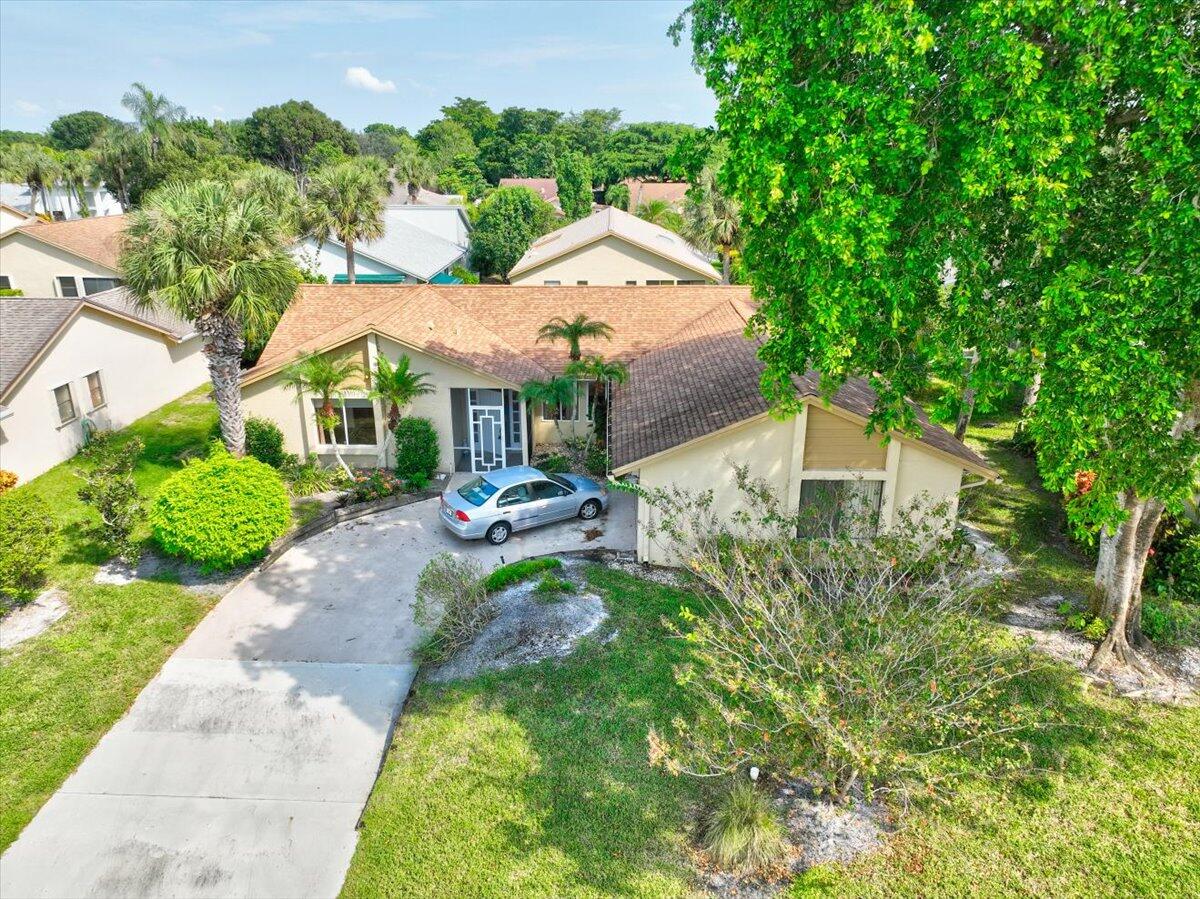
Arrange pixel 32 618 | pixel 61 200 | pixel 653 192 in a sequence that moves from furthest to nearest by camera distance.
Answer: pixel 61 200
pixel 653 192
pixel 32 618

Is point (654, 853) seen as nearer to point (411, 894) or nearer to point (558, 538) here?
point (411, 894)

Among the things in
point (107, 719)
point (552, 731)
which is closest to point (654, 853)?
point (552, 731)

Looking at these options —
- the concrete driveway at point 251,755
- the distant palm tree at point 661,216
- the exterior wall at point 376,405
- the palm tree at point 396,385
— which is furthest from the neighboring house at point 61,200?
the concrete driveway at point 251,755

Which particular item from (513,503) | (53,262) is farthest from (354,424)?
(53,262)

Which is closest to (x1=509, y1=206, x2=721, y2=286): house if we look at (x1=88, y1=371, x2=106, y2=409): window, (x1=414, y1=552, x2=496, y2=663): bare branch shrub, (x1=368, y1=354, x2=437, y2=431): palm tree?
(x1=368, y1=354, x2=437, y2=431): palm tree

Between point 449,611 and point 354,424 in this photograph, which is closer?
point 449,611

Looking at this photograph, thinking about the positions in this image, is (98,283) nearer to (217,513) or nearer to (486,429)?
(486,429)

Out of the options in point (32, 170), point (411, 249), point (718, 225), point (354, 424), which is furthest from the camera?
point (32, 170)
